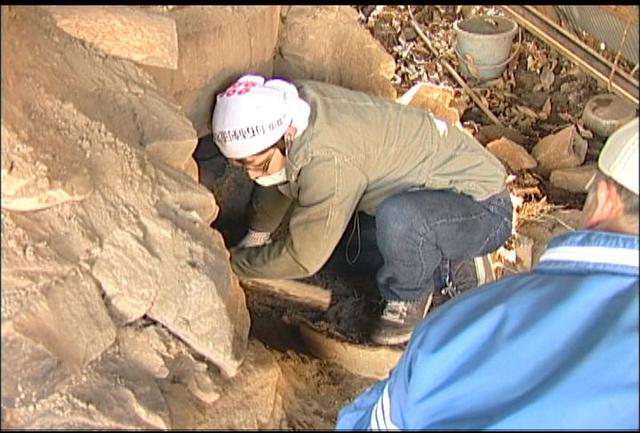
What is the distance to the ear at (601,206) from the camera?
177 cm

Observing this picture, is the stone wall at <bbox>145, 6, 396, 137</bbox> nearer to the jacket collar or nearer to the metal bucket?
the jacket collar

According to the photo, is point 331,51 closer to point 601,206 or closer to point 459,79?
point 601,206

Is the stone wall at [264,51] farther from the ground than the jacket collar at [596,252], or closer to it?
closer to it

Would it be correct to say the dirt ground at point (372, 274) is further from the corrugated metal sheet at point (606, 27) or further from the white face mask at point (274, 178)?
the corrugated metal sheet at point (606, 27)

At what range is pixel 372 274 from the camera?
3.39 meters

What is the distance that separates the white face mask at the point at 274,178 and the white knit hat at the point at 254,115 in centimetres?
14

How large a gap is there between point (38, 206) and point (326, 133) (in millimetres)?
1020

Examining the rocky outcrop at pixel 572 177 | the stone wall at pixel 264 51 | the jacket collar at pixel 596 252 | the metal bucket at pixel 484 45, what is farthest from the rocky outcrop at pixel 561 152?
the jacket collar at pixel 596 252

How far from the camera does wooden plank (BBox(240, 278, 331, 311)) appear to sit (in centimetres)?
310

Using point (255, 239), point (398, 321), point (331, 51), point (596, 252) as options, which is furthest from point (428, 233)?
point (596, 252)

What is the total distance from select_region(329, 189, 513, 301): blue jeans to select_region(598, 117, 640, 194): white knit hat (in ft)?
3.57

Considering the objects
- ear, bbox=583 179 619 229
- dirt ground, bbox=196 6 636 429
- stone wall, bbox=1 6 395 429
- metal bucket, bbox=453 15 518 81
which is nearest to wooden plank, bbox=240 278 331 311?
dirt ground, bbox=196 6 636 429

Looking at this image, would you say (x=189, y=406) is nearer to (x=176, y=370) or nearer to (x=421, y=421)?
(x=176, y=370)

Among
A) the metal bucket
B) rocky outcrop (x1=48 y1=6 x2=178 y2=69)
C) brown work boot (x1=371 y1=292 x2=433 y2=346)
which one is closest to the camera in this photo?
rocky outcrop (x1=48 y1=6 x2=178 y2=69)
